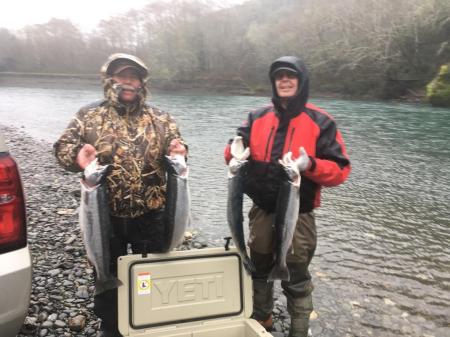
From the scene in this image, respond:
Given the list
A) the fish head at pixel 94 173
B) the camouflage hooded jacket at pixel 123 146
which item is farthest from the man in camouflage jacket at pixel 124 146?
the fish head at pixel 94 173

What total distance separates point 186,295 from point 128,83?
173 centimetres

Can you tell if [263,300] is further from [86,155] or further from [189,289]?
[86,155]

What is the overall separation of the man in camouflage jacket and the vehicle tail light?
746mm

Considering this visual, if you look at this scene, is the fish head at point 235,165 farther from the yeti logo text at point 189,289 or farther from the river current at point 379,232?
the river current at point 379,232

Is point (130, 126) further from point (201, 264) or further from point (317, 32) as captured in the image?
point (317, 32)

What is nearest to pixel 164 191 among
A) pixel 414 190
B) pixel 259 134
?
pixel 259 134

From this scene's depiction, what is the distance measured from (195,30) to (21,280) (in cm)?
7086

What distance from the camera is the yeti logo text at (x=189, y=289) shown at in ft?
10.5

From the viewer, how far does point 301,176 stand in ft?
11.1

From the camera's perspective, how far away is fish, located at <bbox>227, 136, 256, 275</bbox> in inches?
128

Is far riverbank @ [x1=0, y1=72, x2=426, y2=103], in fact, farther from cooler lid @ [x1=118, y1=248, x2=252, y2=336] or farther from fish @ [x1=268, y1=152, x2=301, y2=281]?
cooler lid @ [x1=118, y1=248, x2=252, y2=336]

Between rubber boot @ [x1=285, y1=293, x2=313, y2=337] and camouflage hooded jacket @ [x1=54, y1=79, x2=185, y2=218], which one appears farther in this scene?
rubber boot @ [x1=285, y1=293, x2=313, y2=337]

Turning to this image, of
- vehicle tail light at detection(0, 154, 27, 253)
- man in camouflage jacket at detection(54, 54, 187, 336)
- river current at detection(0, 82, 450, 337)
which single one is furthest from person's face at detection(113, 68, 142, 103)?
river current at detection(0, 82, 450, 337)

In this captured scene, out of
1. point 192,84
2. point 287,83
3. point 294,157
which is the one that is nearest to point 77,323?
point 294,157
